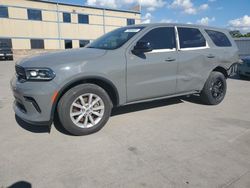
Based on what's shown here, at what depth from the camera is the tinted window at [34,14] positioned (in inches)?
1107

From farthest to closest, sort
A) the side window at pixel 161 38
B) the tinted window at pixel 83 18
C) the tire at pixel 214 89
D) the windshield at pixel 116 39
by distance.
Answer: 1. the tinted window at pixel 83 18
2. the tire at pixel 214 89
3. the side window at pixel 161 38
4. the windshield at pixel 116 39

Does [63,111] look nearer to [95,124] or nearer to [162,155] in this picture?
[95,124]

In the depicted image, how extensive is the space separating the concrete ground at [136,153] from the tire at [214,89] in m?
0.68

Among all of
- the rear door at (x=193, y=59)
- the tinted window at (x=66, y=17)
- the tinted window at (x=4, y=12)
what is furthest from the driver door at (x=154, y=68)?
the tinted window at (x=66, y=17)

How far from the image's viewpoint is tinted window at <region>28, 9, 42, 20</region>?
2812 cm

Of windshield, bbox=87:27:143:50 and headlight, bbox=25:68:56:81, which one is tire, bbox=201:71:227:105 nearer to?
windshield, bbox=87:27:143:50

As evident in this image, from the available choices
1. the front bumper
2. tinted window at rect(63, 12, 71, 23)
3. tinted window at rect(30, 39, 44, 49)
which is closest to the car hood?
the front bumper

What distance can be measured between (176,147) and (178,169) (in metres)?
0.60

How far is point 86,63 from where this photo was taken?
11.5 feet

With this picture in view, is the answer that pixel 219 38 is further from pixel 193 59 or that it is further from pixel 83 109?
pixel 83 109

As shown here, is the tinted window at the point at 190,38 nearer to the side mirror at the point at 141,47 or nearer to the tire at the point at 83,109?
the side mirror at the point at 141,47

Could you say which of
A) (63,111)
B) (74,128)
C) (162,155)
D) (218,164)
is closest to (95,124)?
(74,128)

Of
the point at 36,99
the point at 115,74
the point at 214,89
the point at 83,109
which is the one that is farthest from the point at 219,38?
the point at 36,99

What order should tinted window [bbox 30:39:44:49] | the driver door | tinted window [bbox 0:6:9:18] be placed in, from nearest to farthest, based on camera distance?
the driver door
tinted window [bbox 0:6:9:18]
tinted window [bbox 30:39:44:49]
